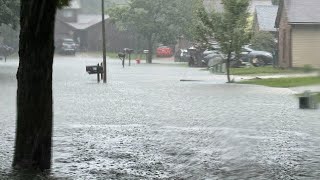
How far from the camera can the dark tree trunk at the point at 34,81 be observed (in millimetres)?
7973

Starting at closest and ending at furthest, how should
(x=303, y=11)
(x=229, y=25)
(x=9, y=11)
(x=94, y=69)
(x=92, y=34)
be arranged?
(x=229, y=25)
(x=94, y=69)
(x=9, y=11)
(x=303, y=11)
(x=92, y=34)

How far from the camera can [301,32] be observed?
4338 centimetres

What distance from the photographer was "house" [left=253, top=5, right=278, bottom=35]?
55625 millimetres

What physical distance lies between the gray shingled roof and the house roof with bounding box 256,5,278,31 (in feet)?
32.8

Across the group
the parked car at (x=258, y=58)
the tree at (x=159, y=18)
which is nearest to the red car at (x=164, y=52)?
the tree at (x=159, y=18)

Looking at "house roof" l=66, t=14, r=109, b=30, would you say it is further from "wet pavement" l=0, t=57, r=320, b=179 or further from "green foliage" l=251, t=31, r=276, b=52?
"wet pavement" l=0, t=57, r=320, b=179

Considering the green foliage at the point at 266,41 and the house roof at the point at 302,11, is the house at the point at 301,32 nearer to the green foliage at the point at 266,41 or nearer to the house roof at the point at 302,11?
the house roof at the point at 302,11

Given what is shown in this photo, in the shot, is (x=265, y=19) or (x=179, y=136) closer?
(x=179, y=136)

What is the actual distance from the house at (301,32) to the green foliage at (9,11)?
62.9ft

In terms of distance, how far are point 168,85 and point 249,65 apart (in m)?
17.7

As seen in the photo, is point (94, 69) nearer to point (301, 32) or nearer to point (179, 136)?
point (301, 32)

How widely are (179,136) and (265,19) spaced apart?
46237 mm

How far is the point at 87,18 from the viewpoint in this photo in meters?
98.8

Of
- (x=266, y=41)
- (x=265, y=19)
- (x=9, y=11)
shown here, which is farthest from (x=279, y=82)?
(x=265, y=19)
